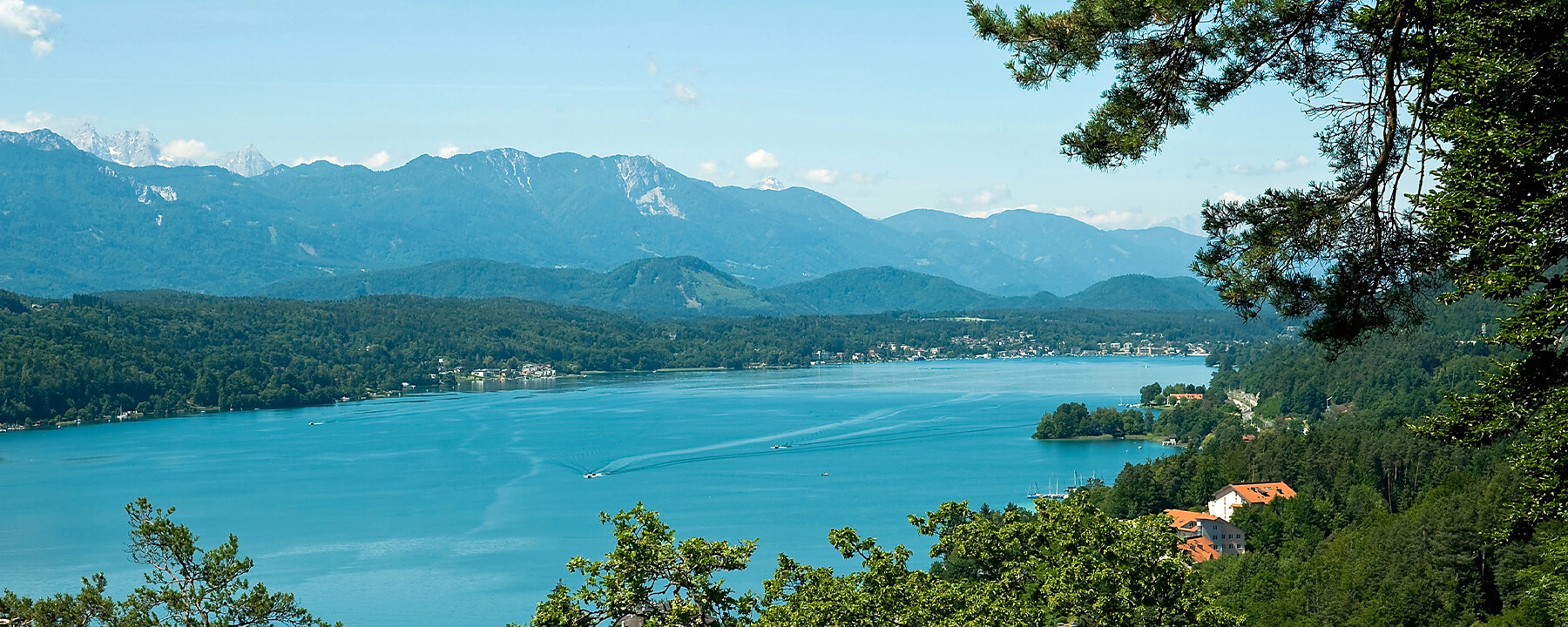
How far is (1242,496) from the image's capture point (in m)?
25.3

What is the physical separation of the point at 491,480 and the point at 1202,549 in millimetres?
21508

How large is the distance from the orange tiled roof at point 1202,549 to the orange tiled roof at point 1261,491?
2058 millimetres

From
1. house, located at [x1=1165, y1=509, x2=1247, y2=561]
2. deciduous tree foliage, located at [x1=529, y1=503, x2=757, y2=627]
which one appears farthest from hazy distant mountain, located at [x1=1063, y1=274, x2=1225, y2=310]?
deciduous tree foliage, located at [x1=529, y1=503, x2=757, y2=627]

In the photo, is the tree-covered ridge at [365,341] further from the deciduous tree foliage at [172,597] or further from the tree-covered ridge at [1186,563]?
the deciduous tree foliage at [172,597]

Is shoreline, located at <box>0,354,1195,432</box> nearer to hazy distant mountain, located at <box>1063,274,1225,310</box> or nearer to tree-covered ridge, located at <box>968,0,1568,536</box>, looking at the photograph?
tree-covered ridge, located at <box>968,0,1568,536</box>

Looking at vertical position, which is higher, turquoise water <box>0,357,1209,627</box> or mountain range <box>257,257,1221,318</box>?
mountain range <box>257,257,1221,318</box>

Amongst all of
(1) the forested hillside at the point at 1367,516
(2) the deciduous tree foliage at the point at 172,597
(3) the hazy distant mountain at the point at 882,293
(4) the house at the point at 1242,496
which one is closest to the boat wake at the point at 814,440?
(1) the forested hillside at the point at 1367,516

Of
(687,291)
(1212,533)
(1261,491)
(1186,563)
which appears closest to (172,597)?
(1186,563)

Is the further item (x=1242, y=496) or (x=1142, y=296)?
(x=1142, y=296)

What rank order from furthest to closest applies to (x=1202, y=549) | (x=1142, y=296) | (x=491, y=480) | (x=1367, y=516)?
(x=1142, y=296), (x=491, y=480), (x=1202, y=549), (x=1367, y=516)

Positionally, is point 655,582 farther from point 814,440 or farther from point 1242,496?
point 814,440

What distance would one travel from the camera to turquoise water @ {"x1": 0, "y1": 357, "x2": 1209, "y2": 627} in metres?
26.3

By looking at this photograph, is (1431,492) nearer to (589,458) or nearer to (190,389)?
(589,458)

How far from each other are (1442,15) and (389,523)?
29.7 m
